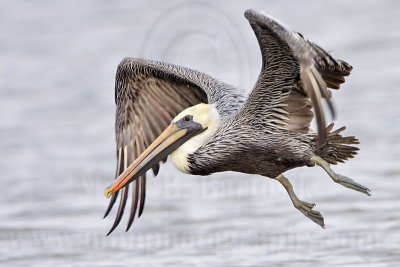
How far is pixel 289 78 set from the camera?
11.2 metres

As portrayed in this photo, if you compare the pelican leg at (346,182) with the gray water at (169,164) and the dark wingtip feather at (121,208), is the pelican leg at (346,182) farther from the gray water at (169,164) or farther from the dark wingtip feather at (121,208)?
the dark wingtip feather at (121,208)

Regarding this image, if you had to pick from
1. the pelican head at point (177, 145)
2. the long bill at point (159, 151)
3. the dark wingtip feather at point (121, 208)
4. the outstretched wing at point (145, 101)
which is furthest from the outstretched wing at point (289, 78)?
the dark wingtip feather at point (121, 208)

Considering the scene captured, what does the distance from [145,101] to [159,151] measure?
5.55ft

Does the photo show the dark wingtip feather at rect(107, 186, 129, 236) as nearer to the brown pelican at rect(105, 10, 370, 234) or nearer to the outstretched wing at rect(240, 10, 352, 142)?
the brown pelican at rect(105, 10, 370, 234)

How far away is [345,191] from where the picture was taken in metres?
15.1

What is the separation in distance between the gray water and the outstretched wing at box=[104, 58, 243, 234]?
110 centimetres

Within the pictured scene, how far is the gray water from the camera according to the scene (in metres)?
13.3

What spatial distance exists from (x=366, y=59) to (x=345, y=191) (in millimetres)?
6153

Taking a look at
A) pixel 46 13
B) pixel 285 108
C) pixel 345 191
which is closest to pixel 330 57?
pixel 285 108

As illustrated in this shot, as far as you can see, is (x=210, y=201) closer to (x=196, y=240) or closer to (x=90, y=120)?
(x=196, y=240)

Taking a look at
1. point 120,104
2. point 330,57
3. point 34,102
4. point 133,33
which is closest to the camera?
point 330,57

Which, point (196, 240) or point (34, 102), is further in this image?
point (34, 102)

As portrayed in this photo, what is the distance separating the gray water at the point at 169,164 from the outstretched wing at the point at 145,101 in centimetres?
110

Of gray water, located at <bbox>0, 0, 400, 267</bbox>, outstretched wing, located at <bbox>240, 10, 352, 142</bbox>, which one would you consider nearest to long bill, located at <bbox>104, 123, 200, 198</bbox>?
outstretched wing, located at <bbox>240, 10, 352, 142</bbox>
